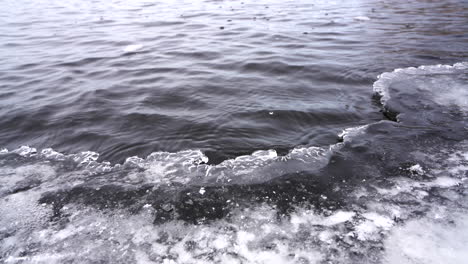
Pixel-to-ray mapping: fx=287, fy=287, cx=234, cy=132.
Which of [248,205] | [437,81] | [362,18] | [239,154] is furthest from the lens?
[362,18]

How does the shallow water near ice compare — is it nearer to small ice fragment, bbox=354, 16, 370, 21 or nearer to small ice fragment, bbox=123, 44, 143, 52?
small ice fragment, bbox=123, 44, 143, 52

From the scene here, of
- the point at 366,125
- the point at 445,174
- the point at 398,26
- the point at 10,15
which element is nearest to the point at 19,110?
the point at 366,125

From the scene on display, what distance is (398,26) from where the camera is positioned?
7.56 meters

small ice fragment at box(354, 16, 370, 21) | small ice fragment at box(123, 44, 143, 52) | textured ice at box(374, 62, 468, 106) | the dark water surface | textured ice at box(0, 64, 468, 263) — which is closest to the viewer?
textured ice at box(0, 64, 468, 263)

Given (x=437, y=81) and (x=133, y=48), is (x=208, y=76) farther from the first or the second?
(x=437, y=81)

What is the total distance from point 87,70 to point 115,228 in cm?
425

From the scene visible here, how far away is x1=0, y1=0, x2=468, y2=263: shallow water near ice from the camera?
6.24ft

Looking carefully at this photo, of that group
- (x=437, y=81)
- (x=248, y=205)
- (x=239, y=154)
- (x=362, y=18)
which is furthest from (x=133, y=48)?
(x=362, y=18)

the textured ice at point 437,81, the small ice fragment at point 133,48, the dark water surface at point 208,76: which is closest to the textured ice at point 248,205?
the dark water surface at point 208,76

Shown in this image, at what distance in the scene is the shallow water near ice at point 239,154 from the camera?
74.9 inches

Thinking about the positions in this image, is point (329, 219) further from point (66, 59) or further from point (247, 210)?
point (66, 59)

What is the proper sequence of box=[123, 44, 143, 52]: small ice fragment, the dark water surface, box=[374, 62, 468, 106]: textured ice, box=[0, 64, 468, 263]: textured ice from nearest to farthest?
box=[0, 64, 468, 263]: textured ice < the dark water surface < box=[374, 62, 468, 106]: textured ice < box=[123, 44, 143, 52]: small ice fragment

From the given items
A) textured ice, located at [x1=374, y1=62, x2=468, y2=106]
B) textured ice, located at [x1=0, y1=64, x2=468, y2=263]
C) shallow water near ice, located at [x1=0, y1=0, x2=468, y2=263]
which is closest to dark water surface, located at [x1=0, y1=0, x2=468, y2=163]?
shallow water near ice, located at [x1=0, y1=0, x2=468, y2=263]

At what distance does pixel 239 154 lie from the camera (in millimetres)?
2859
